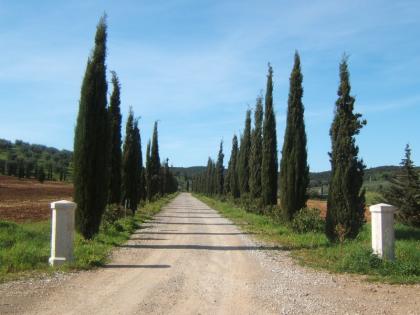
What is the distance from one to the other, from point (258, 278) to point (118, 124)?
55.9 ft

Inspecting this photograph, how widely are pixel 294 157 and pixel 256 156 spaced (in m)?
11.9

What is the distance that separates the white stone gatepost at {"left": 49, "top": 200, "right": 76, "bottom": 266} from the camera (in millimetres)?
10797

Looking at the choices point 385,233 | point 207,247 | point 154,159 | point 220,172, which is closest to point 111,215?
point 207,247

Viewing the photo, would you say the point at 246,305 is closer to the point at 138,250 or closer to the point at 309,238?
the point at 138,250

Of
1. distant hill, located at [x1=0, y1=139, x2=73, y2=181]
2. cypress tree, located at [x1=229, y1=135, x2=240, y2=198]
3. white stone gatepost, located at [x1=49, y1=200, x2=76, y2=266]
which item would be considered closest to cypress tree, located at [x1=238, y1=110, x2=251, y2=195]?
cypress tree, located at [x1=229, y1=135, x2=240, y2=198]

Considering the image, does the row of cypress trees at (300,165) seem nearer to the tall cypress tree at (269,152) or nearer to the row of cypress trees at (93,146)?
the tall cypress tree at (269,152)

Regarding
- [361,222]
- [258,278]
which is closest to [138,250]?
[258,278]

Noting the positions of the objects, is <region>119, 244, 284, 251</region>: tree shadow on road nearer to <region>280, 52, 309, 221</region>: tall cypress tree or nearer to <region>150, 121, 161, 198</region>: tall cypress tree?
<region>280, 52, 309, 221</region>: tall cypress tree

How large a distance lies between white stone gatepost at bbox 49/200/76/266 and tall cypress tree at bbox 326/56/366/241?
7502 millimetres

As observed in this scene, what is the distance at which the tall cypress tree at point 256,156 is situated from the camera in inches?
1254

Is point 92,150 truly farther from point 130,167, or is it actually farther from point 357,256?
point 130,167

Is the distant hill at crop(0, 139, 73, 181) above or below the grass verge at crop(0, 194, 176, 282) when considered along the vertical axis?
above

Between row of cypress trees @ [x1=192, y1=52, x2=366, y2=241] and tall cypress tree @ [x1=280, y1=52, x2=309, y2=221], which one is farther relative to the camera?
tall cypress tree @ [x1=280, y1=52, x2=309, y2=221]

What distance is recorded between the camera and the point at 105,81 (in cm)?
1630
